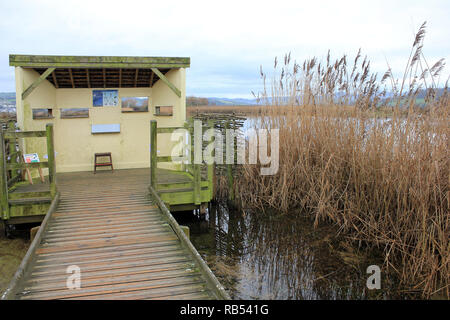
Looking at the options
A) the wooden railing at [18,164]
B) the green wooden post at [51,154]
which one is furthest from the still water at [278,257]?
the wooden railing at [18,164]

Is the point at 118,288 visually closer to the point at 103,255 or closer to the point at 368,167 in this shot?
the point at 103,255

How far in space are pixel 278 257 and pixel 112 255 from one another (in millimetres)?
2422

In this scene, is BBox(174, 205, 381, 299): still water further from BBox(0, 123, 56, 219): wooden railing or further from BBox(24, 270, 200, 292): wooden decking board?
BBox(0, 123, 56, 219): wooden railing

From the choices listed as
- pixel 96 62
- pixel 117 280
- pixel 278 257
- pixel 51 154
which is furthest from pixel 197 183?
pixel 117 280

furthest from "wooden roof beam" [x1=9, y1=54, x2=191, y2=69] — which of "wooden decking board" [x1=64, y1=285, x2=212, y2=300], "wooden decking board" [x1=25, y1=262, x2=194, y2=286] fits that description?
"wooden decking board" [x1=64, y1=285, x2=212, y2=300]

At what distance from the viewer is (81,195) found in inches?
248

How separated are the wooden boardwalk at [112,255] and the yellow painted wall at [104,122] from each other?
2.15 meters

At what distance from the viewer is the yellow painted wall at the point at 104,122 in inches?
310

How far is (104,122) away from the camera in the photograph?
851 centimetres

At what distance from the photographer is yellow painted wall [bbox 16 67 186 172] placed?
7.88m

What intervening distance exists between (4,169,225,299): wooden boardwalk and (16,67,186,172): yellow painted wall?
2154 mm

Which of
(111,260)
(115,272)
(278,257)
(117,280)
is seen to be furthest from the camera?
(278,257)
